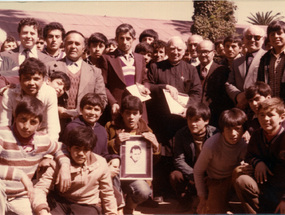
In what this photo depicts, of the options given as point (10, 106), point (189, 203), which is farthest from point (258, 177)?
point (10, 106)

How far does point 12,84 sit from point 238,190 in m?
2.52

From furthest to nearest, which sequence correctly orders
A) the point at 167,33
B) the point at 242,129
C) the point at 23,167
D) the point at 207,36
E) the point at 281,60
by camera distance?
1. the point at 167,33
2. the point at 207,36
3. the point at 281,60
4. the point at 242,129
5. the point at 23,167

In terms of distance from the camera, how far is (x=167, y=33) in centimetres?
1619

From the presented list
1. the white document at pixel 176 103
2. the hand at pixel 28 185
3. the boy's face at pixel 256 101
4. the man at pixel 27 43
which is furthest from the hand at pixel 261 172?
the man at pixel 27 43

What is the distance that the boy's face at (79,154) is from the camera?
3.94 meters

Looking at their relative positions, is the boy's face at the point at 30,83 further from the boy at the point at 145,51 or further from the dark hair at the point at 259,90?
the dark hair at the point at 259,90

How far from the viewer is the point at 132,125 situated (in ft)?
15.8

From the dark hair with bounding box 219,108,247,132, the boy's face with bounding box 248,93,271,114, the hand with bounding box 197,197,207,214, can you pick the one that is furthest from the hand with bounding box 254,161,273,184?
the boy's face with bounding box 248,93,271,114

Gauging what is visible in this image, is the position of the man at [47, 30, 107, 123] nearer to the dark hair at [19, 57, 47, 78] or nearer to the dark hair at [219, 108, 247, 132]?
the dark hair at [19, 57, 47, 78]

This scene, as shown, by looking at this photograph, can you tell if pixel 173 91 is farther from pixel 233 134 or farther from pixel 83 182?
pixel 83 182

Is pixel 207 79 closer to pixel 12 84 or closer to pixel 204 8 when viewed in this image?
pixel 12 84

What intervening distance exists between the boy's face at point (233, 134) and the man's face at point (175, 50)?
1448 mm

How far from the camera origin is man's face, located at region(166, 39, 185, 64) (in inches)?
215

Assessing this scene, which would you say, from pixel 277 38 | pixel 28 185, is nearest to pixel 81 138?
pixel 28 185
